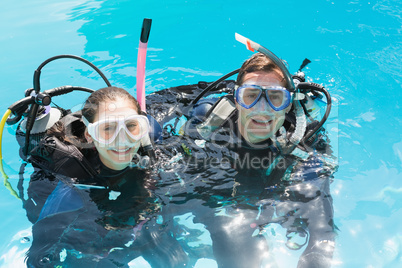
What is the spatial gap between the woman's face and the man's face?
84 centimetres

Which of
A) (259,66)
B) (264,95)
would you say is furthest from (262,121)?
(259,66)

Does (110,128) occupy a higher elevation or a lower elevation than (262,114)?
higher

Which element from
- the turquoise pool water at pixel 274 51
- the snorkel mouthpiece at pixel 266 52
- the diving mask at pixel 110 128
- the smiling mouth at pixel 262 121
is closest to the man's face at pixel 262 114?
the smiling mouth at pixel 262 121

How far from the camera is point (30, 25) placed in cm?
652

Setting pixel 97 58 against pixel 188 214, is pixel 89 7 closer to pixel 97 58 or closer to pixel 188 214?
pixel 97 58

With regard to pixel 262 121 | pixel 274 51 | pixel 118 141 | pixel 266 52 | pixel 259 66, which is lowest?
pixel 274 51

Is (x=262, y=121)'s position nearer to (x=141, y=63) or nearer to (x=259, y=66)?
(x=259, y=66)

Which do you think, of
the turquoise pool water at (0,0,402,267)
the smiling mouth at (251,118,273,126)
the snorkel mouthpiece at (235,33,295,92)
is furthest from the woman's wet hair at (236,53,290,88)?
the turquoise pool water at (0,0,402,267)

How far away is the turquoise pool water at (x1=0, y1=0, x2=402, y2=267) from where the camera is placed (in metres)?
3.02

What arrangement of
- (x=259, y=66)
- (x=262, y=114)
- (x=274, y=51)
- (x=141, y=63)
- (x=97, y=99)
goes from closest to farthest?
(x=97, y=99) < (x=262, y=114) < (x=259, y=66) < (x=141, y=63) < (x=274, y=51)

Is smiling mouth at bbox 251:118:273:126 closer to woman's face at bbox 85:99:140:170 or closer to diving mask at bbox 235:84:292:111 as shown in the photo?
diving mask at bbox 235:84:292:111

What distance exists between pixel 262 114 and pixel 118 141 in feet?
3.40

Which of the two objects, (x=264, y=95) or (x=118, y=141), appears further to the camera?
(x=264, y=95)

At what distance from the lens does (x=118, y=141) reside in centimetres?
241
